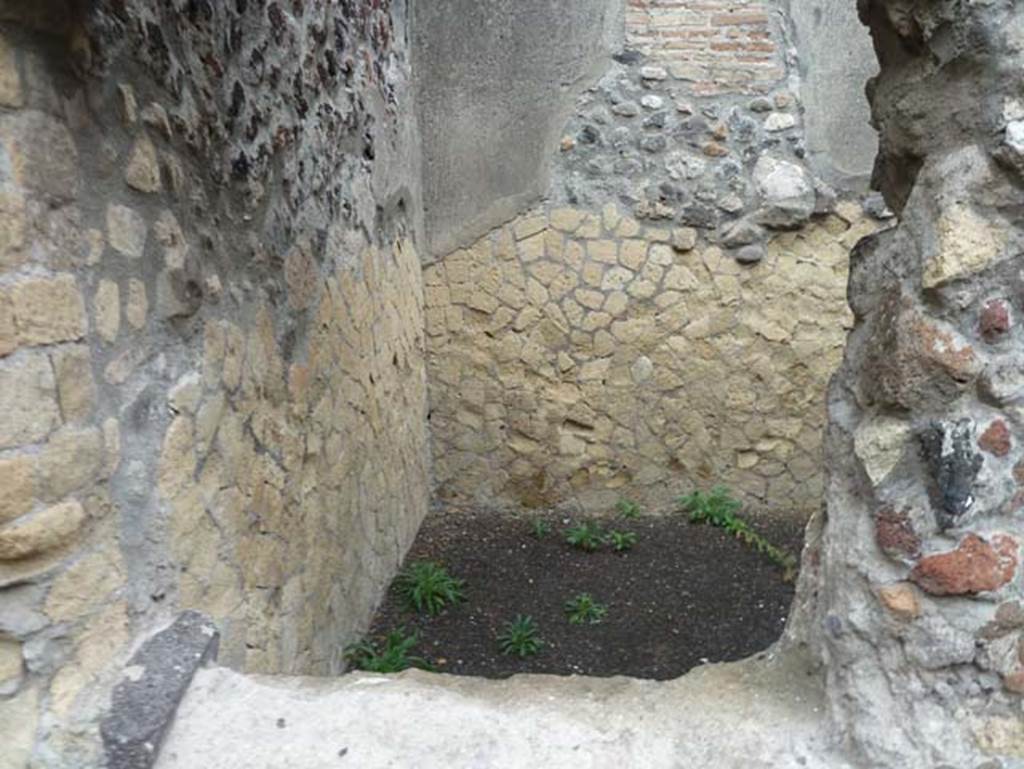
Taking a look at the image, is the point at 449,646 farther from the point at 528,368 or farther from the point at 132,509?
the point at 132,509

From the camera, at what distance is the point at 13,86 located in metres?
1.26

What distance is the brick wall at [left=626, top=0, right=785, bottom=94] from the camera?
411 centimetres

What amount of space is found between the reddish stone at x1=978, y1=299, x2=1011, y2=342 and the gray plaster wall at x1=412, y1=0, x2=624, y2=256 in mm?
3189

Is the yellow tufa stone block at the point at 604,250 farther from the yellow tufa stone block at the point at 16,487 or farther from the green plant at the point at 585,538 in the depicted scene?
the yellow tufa stone block at the point at 16,487

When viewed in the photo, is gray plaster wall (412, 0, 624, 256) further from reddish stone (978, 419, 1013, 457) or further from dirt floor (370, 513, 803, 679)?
reddish stone (978, 419, 1013, 457)

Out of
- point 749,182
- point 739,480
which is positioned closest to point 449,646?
point 739,480

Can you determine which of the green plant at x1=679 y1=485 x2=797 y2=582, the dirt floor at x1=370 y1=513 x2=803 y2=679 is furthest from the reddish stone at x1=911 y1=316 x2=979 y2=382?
the green plant at x1=679 y1=485 x2=797 y2=582

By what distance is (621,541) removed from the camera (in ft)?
13.7

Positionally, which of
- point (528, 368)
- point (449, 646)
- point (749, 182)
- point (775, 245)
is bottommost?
point (449, 646)

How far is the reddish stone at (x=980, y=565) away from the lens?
4.17ft

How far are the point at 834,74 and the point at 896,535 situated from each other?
342 centimetres

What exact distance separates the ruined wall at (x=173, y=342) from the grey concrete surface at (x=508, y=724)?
205 mm

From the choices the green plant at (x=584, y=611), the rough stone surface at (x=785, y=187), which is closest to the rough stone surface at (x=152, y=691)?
the green plant at (x=584, y=611)

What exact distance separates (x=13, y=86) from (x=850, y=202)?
3.81 meters
